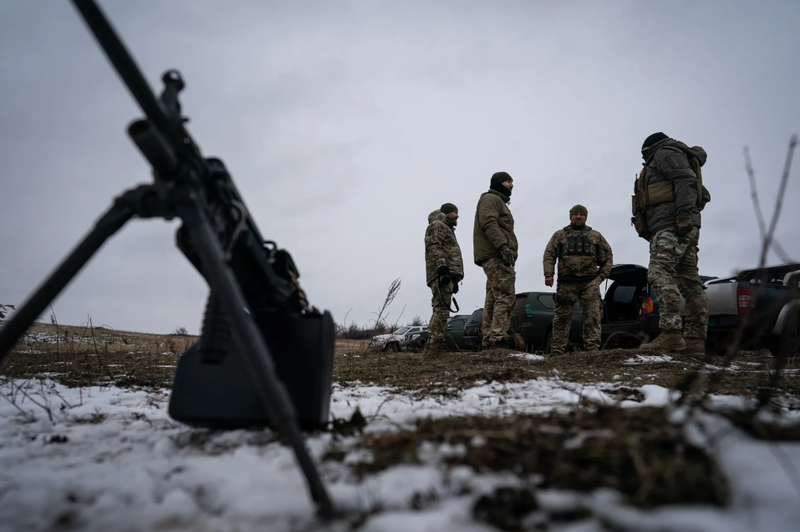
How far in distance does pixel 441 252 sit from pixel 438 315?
3.00ft

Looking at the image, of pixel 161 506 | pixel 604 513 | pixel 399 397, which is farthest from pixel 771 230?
pixel 399 397

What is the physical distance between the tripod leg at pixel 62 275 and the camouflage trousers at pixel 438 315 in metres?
5.20

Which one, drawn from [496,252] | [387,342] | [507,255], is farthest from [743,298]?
[387,342]

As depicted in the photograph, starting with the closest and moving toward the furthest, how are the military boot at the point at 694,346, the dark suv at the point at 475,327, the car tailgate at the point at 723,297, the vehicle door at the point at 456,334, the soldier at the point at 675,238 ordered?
1. the soldier at the point at 675,238
2. the military boot at the point at 694,346
3. the car tailgate at the point at 723,297
4. the dark suv at the point at 475,327
5. the vehicle door at the point at 456,334

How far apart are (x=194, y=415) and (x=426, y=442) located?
866 millimetres

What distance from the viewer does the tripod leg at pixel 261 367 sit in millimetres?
861

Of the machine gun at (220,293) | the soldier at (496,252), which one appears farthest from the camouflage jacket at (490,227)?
the machine gun at (220,293)

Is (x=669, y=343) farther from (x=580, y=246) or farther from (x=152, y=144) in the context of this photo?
(x=152, y=144)

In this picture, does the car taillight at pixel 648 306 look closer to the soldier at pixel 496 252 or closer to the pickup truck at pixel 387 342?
the soldier at pixel 496 252

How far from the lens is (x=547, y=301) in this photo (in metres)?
7.82

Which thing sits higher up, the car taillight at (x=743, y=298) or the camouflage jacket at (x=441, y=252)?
the camouflage jacket at (x=441, y=252)

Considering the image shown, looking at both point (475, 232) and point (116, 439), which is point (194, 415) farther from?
point (475, 232)

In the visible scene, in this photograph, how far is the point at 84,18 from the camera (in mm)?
867

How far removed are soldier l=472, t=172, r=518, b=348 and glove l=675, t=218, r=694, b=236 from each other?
6.45ft
